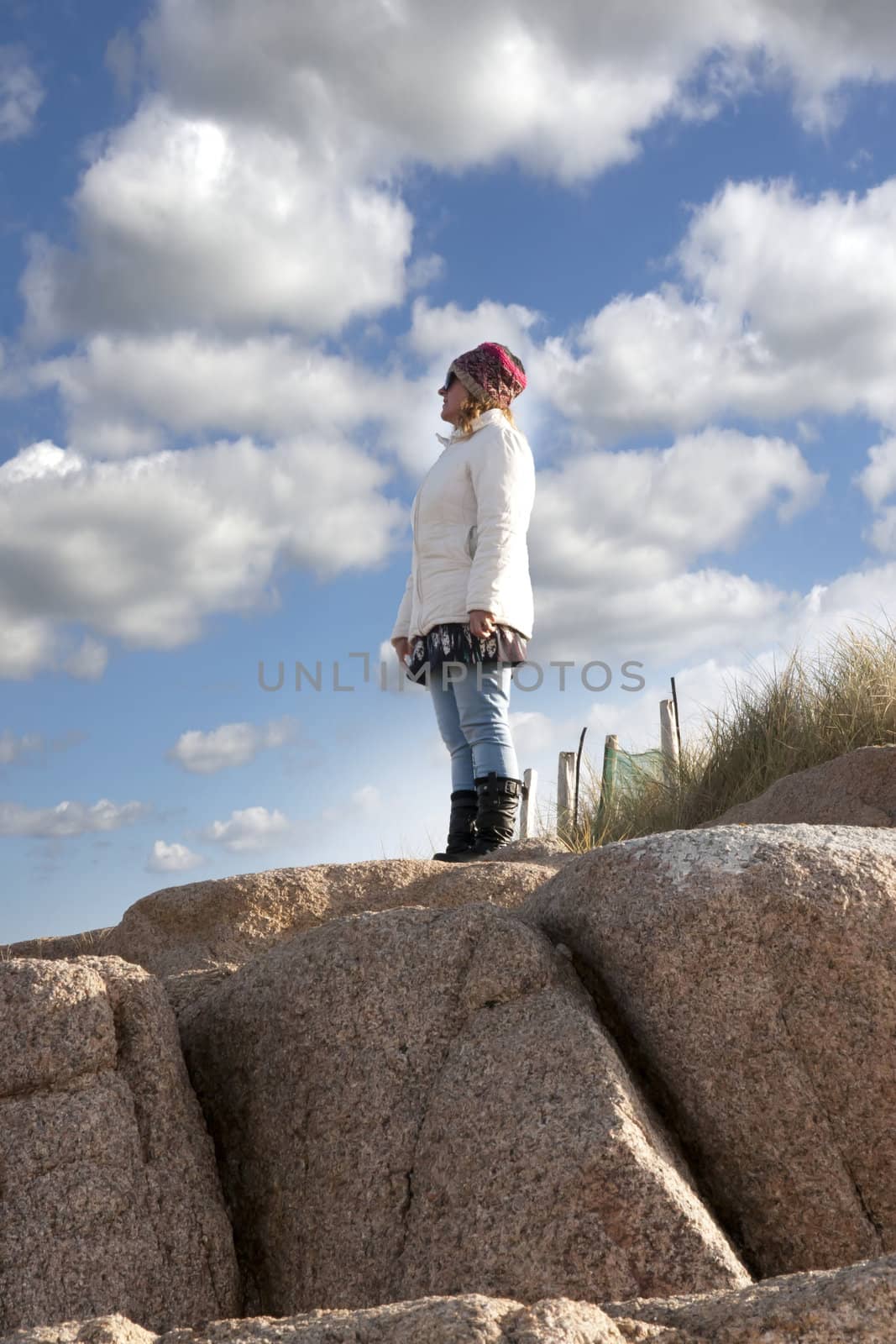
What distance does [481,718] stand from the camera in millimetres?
5871

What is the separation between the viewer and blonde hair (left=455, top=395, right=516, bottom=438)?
646 centimetres

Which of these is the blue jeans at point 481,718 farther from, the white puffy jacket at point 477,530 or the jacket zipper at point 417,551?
the jacket zipper at point 417,551

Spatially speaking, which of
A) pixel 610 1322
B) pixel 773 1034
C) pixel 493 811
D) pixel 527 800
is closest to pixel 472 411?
pixel 493 811

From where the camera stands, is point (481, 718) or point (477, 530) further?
point (477, 530)

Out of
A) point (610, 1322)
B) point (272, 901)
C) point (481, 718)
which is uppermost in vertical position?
Answer: point (481, 718)

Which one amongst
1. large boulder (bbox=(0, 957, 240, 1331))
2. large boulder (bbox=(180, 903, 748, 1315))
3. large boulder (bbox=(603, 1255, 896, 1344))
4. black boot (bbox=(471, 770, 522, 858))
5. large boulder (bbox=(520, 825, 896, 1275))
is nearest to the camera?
large boulder (bbox=(603, 1255, 896, 1344))

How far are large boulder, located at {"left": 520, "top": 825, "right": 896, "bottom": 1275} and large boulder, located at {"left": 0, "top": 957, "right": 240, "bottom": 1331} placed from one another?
107 centimetres

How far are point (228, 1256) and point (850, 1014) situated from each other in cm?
154

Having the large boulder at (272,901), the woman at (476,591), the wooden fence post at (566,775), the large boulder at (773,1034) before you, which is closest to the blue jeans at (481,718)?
the woman at (476,591)

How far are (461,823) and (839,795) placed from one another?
2241 mm

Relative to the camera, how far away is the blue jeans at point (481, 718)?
Answer: 5859 mm

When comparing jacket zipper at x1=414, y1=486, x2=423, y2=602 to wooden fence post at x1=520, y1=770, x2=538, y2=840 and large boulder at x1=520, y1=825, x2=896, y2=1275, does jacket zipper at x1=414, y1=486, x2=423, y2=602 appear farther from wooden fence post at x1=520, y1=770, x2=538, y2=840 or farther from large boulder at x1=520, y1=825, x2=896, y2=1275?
wooden fence post at x1=520, y1=770, x2=538, y2=840

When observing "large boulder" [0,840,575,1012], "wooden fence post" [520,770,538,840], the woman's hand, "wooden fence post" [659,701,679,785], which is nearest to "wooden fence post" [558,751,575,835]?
"wooden fence post" [520,770,538,840]

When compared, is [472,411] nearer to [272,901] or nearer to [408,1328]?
[272,901]
